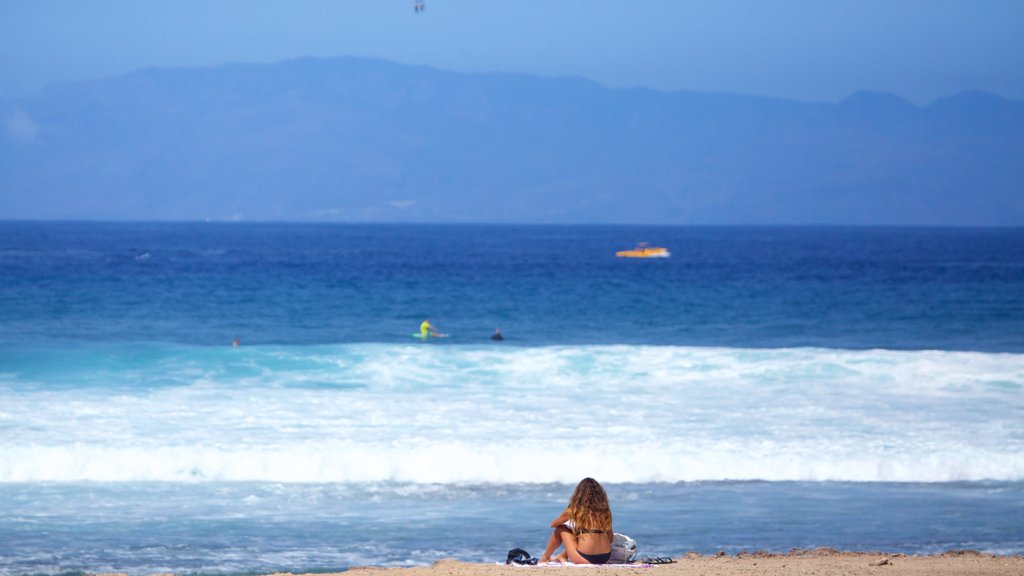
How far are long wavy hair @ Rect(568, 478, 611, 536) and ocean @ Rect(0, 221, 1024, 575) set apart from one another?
176 cm

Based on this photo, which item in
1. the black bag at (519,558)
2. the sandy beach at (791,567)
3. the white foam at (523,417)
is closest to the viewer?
the sandy beach at (791,567)

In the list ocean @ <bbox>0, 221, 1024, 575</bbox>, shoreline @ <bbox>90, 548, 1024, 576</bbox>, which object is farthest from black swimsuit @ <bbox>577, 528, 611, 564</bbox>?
ocean @ <bbox>0, 221, 1024, 575</bbox>

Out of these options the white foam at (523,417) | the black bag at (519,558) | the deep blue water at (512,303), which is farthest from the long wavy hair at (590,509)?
the deep blue water at (512,303)

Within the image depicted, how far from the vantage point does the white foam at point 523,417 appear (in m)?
14.2

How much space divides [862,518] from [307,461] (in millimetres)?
6796

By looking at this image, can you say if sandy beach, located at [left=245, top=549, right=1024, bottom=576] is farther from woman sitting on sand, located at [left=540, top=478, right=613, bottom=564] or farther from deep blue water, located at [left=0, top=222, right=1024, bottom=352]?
deep blue water, located at [left=0, top=222, right=1024, bottom=352]

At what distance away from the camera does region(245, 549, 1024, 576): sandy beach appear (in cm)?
877

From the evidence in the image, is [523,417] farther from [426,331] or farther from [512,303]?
[512,303]

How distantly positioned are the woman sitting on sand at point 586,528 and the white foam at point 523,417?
5012mm

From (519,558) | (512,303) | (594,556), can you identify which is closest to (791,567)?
(594,556)

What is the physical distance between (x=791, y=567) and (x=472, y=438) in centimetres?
696

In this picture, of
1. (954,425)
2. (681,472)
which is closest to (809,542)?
(681,472)

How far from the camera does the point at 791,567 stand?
912 centimetres

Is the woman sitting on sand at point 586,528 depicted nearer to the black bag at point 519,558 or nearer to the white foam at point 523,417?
the black bag at point 519,558
